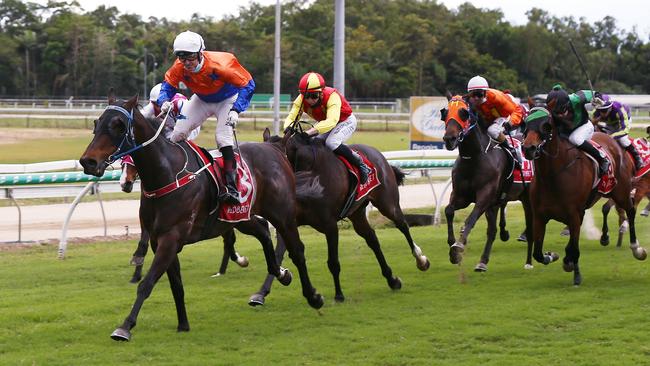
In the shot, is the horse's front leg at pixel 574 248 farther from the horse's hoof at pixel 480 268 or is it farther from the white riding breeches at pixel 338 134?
the white riding breeches at pixel 338 134

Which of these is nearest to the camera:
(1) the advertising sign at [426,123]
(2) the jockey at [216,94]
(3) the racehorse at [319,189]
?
(2) the jockey at [216,94]

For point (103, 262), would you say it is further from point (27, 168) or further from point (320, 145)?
point (27, 168)

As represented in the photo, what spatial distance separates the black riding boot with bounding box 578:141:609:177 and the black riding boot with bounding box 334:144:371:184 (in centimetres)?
235

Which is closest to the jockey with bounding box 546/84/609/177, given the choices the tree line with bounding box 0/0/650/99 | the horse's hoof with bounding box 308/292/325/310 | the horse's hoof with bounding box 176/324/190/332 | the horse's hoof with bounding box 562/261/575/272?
the horse's hoof with bounding box 562/261/575/272

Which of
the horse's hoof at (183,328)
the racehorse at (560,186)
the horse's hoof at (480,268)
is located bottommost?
the horse's hoof at (480,268)

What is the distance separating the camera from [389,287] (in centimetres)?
987

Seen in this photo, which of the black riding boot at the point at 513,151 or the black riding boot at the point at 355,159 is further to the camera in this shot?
the black riding boot at the point at 513,151

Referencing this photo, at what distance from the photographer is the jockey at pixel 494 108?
1105 centimetres

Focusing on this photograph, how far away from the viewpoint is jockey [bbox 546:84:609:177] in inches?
397

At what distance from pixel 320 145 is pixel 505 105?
2738mm

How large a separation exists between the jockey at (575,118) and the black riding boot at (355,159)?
79.3 inches

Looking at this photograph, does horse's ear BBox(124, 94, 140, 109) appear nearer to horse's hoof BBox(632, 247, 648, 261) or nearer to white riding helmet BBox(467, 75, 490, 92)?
white riding helmet BBox(467, 75, 490, 92)

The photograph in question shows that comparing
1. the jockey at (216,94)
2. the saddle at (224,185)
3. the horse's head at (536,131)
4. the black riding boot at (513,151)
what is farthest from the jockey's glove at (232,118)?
the black riding boot at (513,151)

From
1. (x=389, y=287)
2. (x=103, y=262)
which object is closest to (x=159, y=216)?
(x=389, y=287)
